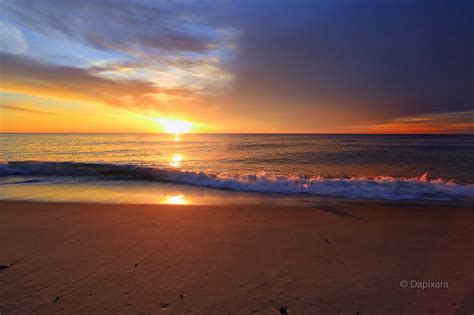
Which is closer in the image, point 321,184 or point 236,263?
point 236,263

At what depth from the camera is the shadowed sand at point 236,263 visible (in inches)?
108

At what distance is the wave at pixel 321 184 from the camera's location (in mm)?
8383

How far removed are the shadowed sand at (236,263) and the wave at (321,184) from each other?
251 cm

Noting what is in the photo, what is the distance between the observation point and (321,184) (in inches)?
380

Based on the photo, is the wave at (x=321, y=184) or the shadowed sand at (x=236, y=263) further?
the wave at (x=321, y=184)

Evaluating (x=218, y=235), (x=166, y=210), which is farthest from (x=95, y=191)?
(x=218, y=235)

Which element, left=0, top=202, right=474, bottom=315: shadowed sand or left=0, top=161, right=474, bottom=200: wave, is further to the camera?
left=0, top=161, right=474, bottom=200: wave

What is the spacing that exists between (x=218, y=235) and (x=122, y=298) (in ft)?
7.28

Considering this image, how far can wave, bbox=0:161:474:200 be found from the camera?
8383 millimetres

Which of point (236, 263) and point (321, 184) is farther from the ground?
point (321, 184)

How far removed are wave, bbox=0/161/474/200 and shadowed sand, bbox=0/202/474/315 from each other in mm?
2514

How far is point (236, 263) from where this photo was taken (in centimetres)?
360

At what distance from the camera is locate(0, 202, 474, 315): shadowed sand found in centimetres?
273

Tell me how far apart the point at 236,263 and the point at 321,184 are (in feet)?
23.6
